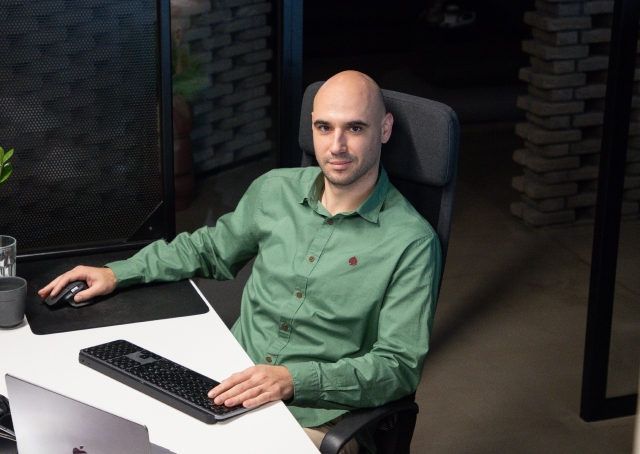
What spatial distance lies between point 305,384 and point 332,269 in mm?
345

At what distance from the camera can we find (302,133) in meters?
2.33

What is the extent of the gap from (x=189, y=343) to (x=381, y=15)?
6196 millimetres

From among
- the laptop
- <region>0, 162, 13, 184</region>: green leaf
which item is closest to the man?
<region>0, 162, 13, 184</region>: green leaf

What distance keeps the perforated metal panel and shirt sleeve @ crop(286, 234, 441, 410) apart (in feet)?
2.83

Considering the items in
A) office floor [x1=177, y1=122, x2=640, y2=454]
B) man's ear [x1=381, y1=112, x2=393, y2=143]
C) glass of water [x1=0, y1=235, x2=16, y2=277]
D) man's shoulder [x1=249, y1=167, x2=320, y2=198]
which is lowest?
office floor [x1=177, y1=122, x2=640, y2=454]

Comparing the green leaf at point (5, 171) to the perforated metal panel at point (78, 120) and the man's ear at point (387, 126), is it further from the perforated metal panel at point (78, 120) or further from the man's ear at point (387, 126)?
the man's ear at point (387, 126)

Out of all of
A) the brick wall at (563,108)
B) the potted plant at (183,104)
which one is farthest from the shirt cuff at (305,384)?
the brick wall at (563,108)

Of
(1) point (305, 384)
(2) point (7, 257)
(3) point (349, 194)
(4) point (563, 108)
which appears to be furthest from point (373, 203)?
(4) point (563, 108)

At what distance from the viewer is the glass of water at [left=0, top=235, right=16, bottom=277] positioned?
83.1 inches

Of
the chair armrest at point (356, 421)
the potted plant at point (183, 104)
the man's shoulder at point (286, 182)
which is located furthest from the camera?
the potted plant at point (183, 104)

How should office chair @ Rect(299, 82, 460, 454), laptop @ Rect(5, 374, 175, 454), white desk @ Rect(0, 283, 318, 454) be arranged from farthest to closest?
1. office chair @ Rect(299, 82, 460, 454)
2. white desk @ Rect(0, 283, 318, 454)
3. laptop @ Rect(5, 374, 175, 454)

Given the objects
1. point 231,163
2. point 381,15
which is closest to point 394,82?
point 381,15

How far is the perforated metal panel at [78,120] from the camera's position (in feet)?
7.61

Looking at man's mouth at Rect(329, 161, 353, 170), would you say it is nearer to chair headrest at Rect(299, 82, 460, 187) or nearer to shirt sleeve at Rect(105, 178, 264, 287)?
chair headrest at Rect(299, 82, 460, 187)
